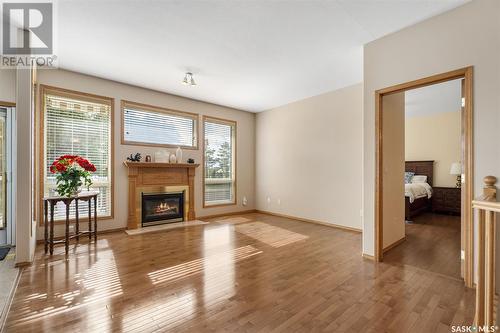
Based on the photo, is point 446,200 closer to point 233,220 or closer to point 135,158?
point 233,220

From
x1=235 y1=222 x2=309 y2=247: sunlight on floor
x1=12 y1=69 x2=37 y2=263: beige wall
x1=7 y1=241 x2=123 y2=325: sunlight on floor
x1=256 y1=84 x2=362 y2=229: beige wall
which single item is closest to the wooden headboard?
x1=256 y1=84 x2=362 y2=229: beige wall

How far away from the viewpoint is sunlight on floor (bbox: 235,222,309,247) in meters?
3.70

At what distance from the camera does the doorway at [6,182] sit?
3414 mm

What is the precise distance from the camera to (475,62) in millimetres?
2215

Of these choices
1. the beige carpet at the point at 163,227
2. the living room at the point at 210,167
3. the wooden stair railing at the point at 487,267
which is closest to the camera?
the wooden stair railing at the point at 487,267

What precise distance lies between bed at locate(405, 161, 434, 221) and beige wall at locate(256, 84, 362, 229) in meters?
1.61

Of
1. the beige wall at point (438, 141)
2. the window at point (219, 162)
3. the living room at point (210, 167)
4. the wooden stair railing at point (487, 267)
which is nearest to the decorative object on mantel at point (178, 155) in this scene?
the living room at point (210, 167)

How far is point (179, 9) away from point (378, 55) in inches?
93.7

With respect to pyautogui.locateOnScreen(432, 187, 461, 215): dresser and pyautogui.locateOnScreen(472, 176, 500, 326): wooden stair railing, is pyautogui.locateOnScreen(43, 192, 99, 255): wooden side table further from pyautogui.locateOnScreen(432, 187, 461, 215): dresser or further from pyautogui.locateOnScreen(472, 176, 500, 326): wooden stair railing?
pyautogui.locateOnScreen(432, 187, 461, 215): dresser

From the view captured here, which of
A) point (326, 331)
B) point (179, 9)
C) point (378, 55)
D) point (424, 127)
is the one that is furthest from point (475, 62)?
point (424, 127)

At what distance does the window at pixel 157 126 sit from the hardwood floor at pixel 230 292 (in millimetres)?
2153

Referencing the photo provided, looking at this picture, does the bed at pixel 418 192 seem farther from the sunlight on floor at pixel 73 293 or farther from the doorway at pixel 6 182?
the doorway at pixel 6 182

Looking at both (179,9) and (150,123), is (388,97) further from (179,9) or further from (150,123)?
(150,123)

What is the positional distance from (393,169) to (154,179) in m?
4.24
